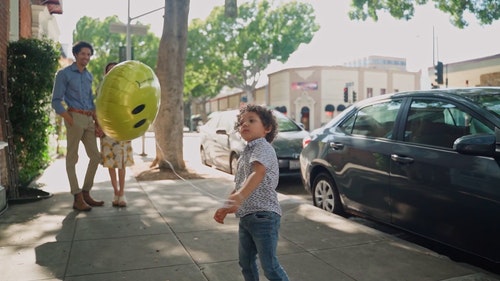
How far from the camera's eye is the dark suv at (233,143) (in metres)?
8.30

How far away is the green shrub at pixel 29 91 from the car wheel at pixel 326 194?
457 centimetres

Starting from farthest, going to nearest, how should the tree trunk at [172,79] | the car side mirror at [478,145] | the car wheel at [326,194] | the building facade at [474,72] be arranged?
1. the building facade at [474,72]
2. the tree trunk at [172,79]
3. the car wheel at [326,194]
4. the car side mirror at [478,145]

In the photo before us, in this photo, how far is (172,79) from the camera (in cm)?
899

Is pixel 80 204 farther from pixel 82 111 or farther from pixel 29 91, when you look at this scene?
pixel 29 91

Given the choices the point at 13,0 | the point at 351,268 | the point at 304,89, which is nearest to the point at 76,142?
the point at 351,268

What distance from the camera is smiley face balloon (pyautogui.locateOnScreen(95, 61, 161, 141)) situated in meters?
3.79

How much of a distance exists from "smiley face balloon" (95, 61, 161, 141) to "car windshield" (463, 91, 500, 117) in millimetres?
2887

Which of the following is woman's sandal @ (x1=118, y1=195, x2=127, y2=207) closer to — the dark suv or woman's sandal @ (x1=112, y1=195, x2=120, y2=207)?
woman's sandal @ (x1=112, y1=195, x2=120, y2=207)

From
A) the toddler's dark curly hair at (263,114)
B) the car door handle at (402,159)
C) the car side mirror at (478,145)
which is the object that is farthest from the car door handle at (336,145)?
the toddler's dark curly hair at (263,114)

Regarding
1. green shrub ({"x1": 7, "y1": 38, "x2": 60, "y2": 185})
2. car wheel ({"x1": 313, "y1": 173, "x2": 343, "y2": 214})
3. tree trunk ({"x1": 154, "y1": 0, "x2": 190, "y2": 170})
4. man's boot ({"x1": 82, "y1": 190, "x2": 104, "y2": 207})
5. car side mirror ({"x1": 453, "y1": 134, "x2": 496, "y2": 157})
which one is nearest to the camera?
car side mirror ({"x1": 453, "y1": 134, "x2": 496, "y2": 157})

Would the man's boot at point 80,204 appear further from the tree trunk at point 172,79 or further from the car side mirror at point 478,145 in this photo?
the car side mirror at point 478,145

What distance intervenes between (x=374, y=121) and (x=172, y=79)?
16.4 feet

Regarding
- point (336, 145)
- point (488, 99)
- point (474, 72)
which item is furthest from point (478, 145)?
point (474, 72)

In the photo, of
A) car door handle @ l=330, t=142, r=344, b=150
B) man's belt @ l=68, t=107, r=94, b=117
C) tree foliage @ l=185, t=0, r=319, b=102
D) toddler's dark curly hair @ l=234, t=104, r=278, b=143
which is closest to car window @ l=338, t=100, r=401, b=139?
car door handle @ l=330, t=142, r=344, b=150
